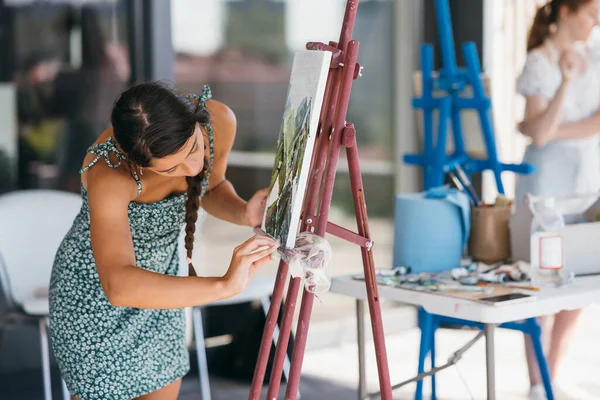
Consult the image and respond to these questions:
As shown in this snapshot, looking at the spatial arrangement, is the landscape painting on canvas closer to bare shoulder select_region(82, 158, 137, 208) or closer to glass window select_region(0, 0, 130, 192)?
bare shoulder select_region(82, 158, 137, 208)

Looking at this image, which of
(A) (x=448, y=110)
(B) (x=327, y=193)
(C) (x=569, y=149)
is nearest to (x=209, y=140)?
(B) (x=327, y=193)

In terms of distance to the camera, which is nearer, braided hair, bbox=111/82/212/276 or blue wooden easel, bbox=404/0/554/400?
braided hair, bbox=111/82/212/276

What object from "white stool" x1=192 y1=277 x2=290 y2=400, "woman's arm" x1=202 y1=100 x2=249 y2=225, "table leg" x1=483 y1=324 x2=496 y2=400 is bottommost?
"white stool" x1=192 y1=277 x2=290 y2=400

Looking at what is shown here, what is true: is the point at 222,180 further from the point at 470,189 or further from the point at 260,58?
the point at 260,58

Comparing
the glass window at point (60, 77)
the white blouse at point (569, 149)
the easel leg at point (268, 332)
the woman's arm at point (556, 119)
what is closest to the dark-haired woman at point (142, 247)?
the easel leg at point (268, 332)

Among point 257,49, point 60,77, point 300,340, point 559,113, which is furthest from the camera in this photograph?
point 257,49

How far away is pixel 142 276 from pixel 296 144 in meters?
0.38

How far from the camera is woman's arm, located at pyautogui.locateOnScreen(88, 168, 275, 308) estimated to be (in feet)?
5.02

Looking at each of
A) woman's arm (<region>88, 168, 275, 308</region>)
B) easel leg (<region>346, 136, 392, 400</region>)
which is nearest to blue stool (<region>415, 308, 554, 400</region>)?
easel leg (<region>346, 136, 392, 400</region>)

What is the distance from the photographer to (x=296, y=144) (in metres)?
1.60

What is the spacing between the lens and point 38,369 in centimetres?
326

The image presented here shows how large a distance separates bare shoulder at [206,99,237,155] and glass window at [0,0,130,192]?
1578 mm

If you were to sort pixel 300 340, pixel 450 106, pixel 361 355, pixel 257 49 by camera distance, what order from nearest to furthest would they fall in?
1. pixel 300 340
2. pixel 361 355
3. pixel 450 106
4. pixel 257 49

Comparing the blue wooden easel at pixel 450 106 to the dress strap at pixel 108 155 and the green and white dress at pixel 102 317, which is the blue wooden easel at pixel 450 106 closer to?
the green and white dress at pixel 102 317
